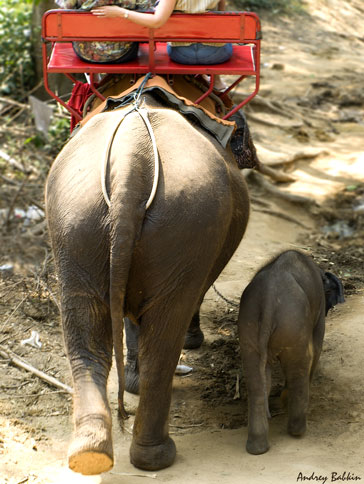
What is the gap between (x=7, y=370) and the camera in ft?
16.3

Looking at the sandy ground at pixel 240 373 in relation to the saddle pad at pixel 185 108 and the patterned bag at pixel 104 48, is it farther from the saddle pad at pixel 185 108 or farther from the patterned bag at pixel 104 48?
the patterned bag at pixel 104 48

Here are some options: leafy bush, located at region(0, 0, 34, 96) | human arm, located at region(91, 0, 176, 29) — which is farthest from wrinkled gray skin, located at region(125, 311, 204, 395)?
leafy bush, located at region(0, 0, 34, 96)

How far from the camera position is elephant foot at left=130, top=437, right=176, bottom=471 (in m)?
3.87

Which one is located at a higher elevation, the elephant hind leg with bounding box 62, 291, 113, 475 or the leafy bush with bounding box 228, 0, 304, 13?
the elephant hind leg with bounding box 62, 291, 113, 475

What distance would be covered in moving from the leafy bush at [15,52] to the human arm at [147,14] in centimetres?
572

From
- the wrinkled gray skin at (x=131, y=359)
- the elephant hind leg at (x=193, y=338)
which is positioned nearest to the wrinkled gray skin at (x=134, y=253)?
the wrinkled gray skin at (x=131, y=359)

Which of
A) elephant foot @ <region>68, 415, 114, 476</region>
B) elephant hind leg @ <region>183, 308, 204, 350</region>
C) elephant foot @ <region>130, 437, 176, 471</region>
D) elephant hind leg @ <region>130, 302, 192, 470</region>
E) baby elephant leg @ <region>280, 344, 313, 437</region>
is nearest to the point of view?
elephant foot @ <region>68, 415, 114, 476</region>

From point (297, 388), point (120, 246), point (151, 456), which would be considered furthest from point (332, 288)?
point (120, 246)

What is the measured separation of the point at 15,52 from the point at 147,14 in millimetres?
6402

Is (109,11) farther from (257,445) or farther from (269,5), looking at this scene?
(269,5)

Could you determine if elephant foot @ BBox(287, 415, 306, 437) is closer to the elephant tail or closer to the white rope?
the elephant tail

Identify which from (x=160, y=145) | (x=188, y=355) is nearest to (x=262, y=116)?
(x=188, y=355)

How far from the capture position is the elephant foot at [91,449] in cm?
339

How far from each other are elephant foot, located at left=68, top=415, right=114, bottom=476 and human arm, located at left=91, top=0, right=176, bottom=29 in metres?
2.07
